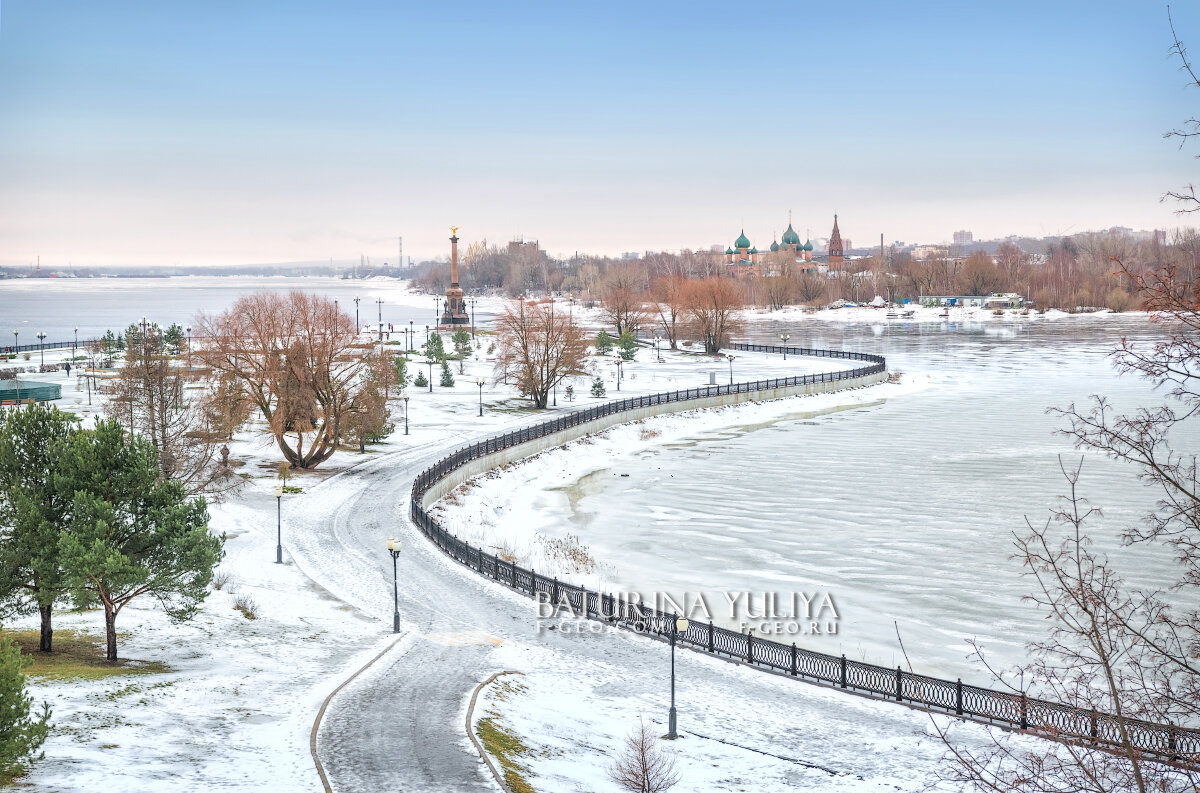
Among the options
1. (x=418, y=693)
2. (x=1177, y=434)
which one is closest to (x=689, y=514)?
(x=418, y=693)

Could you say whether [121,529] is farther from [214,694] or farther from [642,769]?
[642,769]

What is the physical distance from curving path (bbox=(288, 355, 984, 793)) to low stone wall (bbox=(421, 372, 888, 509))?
997 centimetres

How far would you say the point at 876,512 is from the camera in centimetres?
3725

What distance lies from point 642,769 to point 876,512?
79.2 ft

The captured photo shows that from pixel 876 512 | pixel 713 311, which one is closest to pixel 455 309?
pixel 713 311

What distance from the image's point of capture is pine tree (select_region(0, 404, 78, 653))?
19.2 meters

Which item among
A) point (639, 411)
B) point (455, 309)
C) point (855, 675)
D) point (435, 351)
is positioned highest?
point (455, 309)

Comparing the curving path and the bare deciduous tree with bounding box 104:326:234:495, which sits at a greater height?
the bare deciduous tree with bounding box 104:326:234:495

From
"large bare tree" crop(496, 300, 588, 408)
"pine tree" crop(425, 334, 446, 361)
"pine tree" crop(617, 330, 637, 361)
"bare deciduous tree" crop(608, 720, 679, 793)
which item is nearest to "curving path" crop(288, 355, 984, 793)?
"bare deciduous tree" crop(608, 720, 679, 793)

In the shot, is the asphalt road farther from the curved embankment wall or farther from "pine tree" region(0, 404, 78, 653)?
the curved embankment wall

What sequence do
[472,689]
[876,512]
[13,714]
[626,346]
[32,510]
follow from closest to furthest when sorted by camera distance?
[13,714]
[32,510]
[472,689]
[876,512]
[626,346]

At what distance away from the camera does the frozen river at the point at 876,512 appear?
26.1 m

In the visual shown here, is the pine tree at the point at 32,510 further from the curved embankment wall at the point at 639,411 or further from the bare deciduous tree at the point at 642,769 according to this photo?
the curved embankment wall at the point at 639,411

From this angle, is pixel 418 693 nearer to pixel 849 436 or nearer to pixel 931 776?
pixel 931 776
